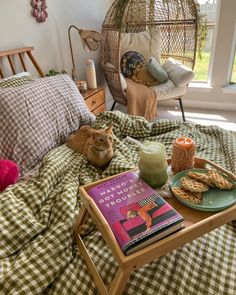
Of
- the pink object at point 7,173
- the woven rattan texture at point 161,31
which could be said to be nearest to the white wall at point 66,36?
the woven rattan texture at point 161,31

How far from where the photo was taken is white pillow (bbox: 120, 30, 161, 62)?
2.68 metres

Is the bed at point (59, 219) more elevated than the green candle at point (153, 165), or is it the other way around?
the green candle at point (153, 165)

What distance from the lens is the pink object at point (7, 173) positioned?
41.0 inches

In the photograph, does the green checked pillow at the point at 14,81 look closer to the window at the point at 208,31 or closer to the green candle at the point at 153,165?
the green candle at the point at 153,165

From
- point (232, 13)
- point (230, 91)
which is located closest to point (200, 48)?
point (232, 13)

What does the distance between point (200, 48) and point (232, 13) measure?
44 centimetres

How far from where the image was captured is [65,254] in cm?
79

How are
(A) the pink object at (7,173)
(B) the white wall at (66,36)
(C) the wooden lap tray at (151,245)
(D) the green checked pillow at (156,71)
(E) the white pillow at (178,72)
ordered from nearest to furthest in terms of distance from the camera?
(C) the wooden lap tray at (151,245) → (A) the pink object at (7,173) → (B) the white wall at (66,36) → (E) the white pillow at (178,72) → (D) the green checked pillow at (156,71)

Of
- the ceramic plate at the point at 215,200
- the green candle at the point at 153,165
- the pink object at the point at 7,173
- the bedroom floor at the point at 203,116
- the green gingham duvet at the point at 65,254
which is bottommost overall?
the bedroom floor at the point at 203,116

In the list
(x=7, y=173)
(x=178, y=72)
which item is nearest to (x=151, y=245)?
(x=7, y=173)

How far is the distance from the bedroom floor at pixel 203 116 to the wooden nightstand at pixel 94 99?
852 mm

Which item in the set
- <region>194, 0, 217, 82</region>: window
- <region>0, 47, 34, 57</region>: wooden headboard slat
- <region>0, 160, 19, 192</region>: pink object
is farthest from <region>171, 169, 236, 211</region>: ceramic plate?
<region>194, 0, 217, 82</region>: window

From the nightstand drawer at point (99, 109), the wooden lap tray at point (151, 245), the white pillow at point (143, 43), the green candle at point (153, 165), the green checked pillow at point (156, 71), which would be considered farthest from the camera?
the white pillow at point (143, 43)

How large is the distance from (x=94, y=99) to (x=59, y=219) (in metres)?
1.50
